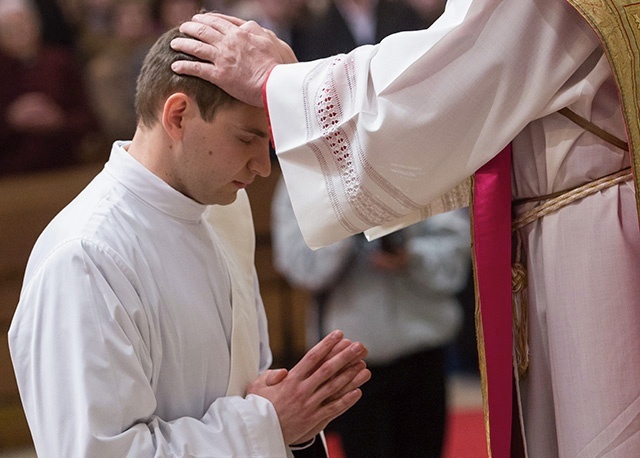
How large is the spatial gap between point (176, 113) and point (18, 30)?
486 centimetres

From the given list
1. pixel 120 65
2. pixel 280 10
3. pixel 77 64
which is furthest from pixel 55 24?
pixel 280 10

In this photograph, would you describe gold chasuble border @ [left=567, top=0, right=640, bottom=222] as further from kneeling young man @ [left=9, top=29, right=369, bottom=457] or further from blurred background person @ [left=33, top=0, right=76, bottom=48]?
blurred background person @ [left=33, top=0, right=76, bottom=48]

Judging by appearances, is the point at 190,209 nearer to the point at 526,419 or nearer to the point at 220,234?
the point at 220,234

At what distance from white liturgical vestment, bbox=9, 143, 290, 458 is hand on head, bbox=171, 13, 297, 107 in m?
0.26

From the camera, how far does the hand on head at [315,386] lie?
8.20 ft

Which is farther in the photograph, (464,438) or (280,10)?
(280,10)

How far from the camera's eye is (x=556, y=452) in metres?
2.62

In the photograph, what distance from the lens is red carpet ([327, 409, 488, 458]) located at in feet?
19.0

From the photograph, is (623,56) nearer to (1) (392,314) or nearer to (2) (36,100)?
(1) (392,314)

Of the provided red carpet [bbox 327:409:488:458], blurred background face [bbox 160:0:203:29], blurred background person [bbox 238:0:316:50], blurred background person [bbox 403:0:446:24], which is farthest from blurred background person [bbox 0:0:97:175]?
red carpet [bbox 327:409:488:458]

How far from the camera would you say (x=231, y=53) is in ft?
8.34

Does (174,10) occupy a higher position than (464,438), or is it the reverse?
(174,10)

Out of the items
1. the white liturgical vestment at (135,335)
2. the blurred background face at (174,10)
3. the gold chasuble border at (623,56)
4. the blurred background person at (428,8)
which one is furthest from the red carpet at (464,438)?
the gold chasuble border at (623,56)

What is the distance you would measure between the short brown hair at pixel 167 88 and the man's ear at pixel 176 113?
3 cm
